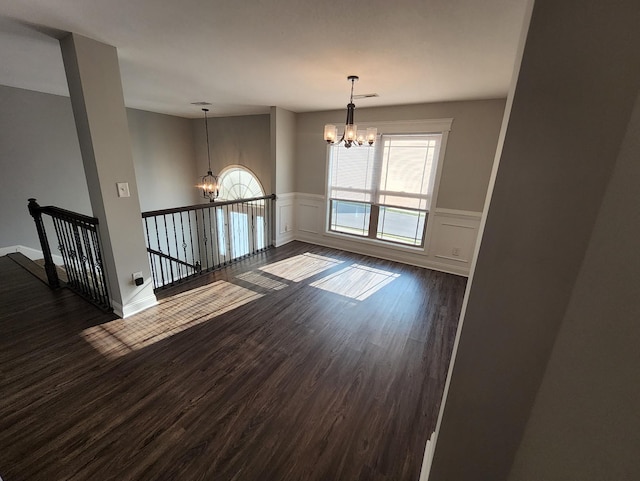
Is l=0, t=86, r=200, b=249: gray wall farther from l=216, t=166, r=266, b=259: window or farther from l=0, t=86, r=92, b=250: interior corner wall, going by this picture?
l=216, t=166, r=266, b=259: window

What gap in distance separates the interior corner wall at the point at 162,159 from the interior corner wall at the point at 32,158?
109 centimetres

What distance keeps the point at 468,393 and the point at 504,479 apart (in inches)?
12.2

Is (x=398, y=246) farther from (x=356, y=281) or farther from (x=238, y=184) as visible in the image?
(x=238, y=184)

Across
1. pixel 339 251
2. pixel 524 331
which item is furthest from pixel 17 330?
pixel 339 251

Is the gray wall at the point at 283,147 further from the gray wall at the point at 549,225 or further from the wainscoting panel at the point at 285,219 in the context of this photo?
the gray wall at the point at 549,225

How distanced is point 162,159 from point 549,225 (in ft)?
22.1

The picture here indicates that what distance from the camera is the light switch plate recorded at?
2285mm

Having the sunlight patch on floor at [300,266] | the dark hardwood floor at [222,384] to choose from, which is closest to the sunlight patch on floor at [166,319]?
the dark hardwood floor at [222,384]

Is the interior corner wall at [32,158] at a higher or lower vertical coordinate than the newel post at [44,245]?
higher

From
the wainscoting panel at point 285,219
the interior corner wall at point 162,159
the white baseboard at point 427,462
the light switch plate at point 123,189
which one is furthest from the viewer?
the interior corner wall at point 162,159

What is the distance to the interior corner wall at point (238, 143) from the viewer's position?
5473 millimetres

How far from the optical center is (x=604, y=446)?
1.74ft

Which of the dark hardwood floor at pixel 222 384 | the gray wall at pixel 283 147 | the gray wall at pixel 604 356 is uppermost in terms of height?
the gray wall at pixel 283 147

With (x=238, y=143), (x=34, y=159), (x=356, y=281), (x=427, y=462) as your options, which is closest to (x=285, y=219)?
(x=356, y=281)
